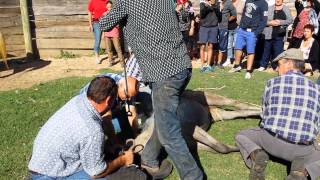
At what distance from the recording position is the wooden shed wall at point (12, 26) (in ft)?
36.9

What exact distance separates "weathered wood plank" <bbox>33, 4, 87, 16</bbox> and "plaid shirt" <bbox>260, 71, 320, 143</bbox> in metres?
7.71

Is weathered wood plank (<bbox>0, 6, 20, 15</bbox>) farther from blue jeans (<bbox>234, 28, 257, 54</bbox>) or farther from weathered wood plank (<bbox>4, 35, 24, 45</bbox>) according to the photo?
blue jeans (<bbox>234, 28, 257, 54</bbox>)

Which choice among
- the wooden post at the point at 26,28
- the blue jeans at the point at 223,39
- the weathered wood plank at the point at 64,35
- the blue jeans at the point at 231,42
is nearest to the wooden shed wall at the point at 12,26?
the wooden post at the point at 26,28

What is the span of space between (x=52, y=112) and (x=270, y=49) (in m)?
5.38

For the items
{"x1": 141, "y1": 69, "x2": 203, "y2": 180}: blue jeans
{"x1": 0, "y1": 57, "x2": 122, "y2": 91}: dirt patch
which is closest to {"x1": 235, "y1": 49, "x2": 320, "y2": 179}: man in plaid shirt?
{"x1": 141, "y1": 69, "x2": 203, "y2": 180}: blue jeans

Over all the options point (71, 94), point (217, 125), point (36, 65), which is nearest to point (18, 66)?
point (36, 65)

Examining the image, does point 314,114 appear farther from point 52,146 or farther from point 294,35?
point 294,35

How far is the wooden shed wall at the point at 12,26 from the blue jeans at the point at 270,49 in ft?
19.8

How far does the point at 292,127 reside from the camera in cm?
471

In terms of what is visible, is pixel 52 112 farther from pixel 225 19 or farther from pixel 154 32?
pixel 225 19

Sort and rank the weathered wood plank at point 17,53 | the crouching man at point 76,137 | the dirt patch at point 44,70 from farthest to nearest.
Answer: the weathered wood plank at point 17,53
the dirt patch at point 44,70
the crouching man at point 76,137

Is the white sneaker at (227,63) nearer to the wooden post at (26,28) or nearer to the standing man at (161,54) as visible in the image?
the wooden post at (26,28)

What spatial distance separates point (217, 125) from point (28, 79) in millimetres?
4801

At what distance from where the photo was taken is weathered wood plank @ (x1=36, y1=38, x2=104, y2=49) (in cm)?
1171
